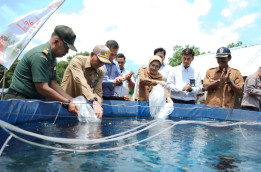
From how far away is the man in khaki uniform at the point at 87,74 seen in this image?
12.3ft

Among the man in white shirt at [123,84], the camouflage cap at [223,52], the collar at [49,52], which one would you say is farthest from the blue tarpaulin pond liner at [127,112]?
the camouflage cap at [223,52]

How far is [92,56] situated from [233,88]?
2.98m

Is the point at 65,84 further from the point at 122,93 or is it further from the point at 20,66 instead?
the point at 122,93

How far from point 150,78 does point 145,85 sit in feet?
0.61

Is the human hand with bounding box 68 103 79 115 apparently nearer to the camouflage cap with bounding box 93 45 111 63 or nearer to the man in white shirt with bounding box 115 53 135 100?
the camouflage cap with bounding box 93 45 111 63

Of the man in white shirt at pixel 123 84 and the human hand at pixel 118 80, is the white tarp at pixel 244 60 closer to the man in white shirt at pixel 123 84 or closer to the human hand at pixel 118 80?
the man in white shirt at pixel 123 84

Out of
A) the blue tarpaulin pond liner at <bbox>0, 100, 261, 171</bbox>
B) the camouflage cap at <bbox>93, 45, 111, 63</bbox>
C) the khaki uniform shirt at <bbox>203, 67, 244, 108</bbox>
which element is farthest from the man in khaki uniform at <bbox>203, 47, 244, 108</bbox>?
the camouflage cap at <bbox>93, 45, 111, 63</bbox>

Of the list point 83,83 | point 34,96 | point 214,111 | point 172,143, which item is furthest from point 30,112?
point 214,111

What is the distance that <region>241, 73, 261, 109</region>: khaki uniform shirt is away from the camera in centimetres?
544

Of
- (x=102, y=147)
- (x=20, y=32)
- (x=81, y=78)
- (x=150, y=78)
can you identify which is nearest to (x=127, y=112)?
(x=150, y=78)

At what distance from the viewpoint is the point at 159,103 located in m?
5.03

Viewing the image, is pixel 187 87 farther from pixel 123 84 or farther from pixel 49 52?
pixel 49 52

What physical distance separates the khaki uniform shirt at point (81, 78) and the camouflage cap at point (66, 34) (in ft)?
2.43

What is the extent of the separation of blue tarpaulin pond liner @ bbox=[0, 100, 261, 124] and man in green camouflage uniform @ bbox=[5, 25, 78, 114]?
190 millimetres
